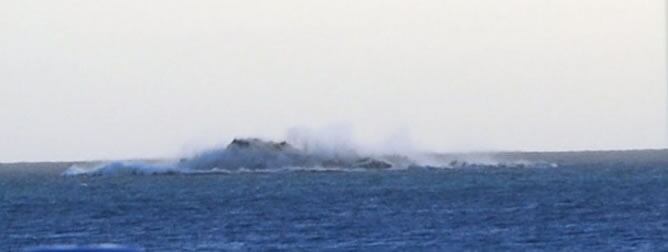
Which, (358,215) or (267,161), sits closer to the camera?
(358,215)

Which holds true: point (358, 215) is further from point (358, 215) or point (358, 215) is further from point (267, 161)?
point (267, 161)

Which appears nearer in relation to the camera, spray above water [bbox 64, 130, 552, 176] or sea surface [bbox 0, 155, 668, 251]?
sea surface [bbox 0, 155, 668, 251]

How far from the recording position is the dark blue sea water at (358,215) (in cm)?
6619

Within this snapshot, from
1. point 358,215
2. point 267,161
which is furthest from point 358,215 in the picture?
point 267,161

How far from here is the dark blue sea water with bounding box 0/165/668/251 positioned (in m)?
66.2

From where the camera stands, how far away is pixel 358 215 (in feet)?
282

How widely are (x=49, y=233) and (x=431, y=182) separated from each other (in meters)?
69.0

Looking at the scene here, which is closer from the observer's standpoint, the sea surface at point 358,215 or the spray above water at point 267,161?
the sea surface at point 358,215

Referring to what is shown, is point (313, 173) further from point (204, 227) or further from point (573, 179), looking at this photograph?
point (204, 227)

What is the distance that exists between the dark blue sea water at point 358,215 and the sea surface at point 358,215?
2.9 inches

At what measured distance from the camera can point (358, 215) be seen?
86000mm

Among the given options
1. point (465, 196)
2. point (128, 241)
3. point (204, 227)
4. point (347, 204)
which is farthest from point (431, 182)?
point (128, 241)

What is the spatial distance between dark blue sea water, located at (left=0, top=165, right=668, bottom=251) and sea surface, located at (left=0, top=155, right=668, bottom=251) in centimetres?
7

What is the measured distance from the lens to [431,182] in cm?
14462
